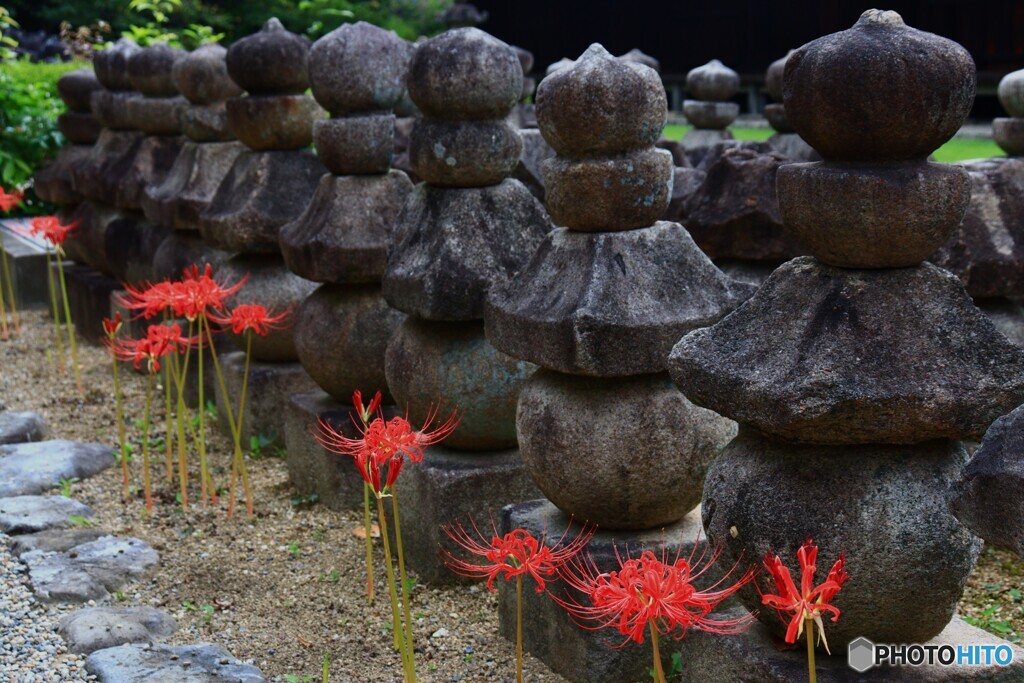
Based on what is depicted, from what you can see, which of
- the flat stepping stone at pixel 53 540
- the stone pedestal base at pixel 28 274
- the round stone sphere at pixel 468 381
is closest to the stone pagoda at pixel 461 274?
the round stone sphere at pixel 468 381

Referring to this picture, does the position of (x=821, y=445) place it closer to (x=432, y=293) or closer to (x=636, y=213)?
(x=636, y=213)

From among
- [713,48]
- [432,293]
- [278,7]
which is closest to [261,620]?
[432,293]

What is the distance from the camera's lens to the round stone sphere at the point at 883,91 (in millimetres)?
2596

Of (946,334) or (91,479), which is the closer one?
(946,334)

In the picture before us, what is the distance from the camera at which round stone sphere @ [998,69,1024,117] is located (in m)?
4.93

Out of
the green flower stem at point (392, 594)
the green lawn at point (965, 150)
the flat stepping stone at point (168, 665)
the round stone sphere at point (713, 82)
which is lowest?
the flat stepping stone at point (168, 665)

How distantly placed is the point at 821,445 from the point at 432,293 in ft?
6.20

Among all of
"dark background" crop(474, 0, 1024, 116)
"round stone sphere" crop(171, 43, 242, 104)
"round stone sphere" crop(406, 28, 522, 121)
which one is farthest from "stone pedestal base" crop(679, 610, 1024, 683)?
"dark background" crop(474, 0, 1024, 116)

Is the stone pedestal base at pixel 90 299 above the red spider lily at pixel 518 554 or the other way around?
the other way around

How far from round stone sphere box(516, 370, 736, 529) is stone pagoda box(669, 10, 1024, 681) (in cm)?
68

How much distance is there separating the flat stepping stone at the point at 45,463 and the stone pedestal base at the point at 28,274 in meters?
3.81

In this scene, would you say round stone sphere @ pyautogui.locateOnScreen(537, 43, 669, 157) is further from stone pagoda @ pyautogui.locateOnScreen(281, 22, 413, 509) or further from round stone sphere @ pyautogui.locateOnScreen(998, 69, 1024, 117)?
round stone sphere @ pyautogui.locateOnScreen(998, 69, 1024, 117)

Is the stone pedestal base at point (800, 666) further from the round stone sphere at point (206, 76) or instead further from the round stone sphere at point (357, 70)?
the round stone sphere at point (206, 76)

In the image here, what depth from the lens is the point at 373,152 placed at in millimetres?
5191
